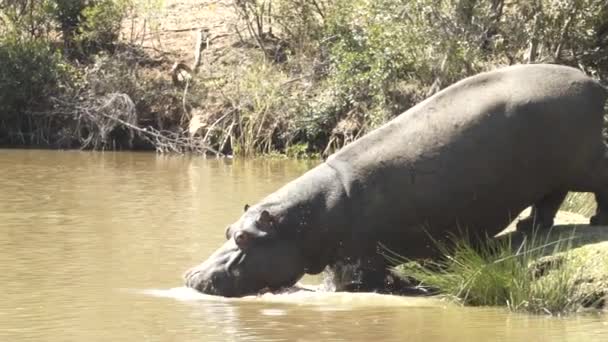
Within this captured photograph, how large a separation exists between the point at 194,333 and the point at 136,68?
21.5m

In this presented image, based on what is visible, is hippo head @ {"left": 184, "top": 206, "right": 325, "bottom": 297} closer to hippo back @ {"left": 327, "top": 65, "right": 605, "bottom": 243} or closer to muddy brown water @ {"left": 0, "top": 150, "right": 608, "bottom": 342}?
muddy brown water @ {"left": 0, "top": 150, "right": 608, "bottom": 342}

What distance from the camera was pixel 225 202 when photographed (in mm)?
18094

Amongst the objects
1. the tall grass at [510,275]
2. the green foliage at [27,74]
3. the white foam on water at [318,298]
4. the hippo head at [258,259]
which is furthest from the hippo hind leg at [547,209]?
the green foliage at [27,74]

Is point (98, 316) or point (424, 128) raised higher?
point (424, 128)

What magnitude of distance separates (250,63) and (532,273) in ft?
65.4

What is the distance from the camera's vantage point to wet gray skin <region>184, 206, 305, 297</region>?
10.7m

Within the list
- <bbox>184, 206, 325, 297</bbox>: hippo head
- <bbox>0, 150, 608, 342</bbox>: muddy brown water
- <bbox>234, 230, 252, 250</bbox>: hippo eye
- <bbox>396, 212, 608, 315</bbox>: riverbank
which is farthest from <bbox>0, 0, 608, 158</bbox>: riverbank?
<bbox>234, 230, 252, 250</bbox>: hippo eye

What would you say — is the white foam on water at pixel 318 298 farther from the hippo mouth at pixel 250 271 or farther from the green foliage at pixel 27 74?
the green foliage at pixel 27 74

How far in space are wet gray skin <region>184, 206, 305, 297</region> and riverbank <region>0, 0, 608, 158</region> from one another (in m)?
12.1

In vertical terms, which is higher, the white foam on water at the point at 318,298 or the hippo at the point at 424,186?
the hippo at the point at 424,186

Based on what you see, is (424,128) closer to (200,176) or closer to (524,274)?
(524,274)

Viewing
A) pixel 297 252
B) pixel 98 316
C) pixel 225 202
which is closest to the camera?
pixel 98 316

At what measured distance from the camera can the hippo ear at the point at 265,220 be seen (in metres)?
10.7

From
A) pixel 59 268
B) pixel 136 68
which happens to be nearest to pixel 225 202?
pixel 59 268
